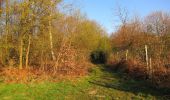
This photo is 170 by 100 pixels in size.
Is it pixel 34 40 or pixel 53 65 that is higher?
pixel 34 40

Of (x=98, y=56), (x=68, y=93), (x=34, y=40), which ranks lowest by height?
(x=68, y=93)

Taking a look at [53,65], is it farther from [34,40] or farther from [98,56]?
[98,56]

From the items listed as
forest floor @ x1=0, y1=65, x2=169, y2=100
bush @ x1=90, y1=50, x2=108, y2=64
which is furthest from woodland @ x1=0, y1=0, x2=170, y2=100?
bush @ x1=90, y1=50, x2=108, y2=64

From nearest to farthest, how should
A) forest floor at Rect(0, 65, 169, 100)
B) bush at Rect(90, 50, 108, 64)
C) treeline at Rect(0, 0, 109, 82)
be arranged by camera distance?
1. forest floor at Rect(0, 65, 169, 100)
2. treeline at Rect(0, 0, 109, 82)
3. bush at Rect(90, 50, 108, 64)

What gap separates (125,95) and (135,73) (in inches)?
293

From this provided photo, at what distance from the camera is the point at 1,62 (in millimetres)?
19969

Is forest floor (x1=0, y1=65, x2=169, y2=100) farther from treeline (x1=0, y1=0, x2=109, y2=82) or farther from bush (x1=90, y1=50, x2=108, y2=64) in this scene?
bush (x1=90, y1=50, x2=108, y2=64)

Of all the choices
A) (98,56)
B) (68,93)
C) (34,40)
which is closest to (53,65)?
(34,40)

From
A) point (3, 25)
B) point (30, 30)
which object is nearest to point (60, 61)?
point (30, 30)

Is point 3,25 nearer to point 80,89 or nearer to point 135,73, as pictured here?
point 80,89

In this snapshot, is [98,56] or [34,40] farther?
[98,56]

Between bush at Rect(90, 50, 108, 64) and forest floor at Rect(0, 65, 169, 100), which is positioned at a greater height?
bush at Rect(90, 50, 108, 64)

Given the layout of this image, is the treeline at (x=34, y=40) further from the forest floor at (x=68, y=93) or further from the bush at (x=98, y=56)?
the bush at (x=98, y=56)

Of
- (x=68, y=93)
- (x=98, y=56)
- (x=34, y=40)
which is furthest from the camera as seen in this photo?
(x=98, y=56)
